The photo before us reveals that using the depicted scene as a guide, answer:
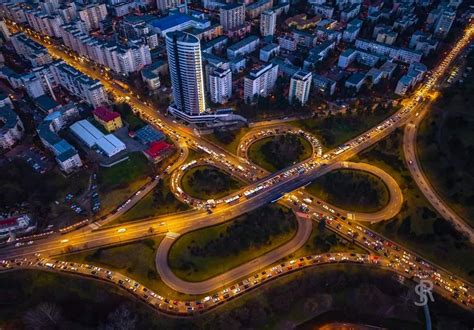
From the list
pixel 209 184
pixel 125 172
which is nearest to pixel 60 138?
pixel 125 172

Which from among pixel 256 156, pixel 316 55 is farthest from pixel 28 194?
pixel 316 55

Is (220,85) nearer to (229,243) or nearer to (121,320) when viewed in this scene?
(229,243)

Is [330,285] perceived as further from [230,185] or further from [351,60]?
[351,60]

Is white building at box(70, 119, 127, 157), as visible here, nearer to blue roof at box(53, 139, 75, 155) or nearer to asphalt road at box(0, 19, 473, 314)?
blue roof at box(53, 139, 75, 155)

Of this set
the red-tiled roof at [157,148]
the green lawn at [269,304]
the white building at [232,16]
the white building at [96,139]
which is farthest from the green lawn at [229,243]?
the white building at [232,16]

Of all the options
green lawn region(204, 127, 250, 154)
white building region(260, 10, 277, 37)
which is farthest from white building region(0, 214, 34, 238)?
white building region(260, 10, 277, 37)

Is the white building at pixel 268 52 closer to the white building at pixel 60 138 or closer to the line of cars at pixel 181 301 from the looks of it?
the white building at pixel 60 138
